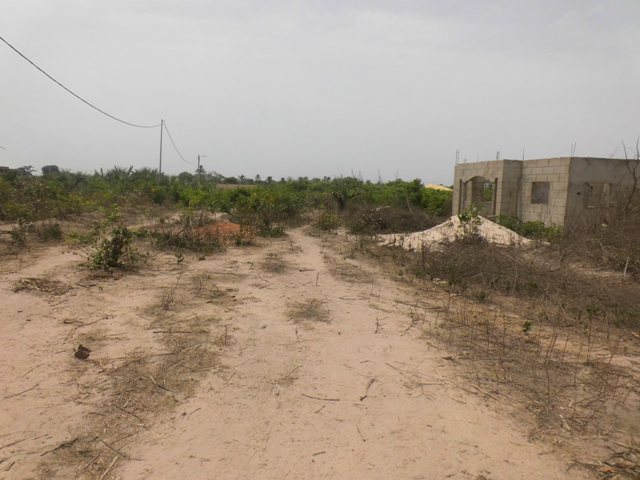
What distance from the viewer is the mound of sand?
9.46 meters

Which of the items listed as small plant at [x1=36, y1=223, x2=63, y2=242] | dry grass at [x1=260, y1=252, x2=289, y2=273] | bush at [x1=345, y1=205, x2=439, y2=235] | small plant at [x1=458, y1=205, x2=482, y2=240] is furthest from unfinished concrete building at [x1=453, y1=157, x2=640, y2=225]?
small plant at [x1=36, y1=223, x2=63, y2=242]

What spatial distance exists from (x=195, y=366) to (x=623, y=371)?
11.4 feet

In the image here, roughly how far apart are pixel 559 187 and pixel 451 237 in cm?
381

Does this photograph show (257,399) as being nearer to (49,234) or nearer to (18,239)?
(18,239)

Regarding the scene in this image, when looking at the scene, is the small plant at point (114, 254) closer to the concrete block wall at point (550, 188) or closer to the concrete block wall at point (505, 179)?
the concrete block wall at point (550, 188)

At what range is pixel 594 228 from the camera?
8.96m

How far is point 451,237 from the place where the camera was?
32.4 feet

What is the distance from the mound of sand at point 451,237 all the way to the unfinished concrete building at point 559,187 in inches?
59.5

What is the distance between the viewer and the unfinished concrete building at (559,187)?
11.0m

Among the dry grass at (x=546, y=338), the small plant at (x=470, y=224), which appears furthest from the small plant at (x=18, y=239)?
the small plant at (x=470, y=224)

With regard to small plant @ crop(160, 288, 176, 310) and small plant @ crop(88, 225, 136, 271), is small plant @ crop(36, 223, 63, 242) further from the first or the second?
small plant @ crop(160, 288, 176, 310)

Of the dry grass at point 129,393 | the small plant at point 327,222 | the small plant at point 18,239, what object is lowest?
the dry grass at point 129,393

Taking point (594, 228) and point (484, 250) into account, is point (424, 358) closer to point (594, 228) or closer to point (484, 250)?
point (484, 250)

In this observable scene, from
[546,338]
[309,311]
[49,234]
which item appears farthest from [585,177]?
[49,234]
